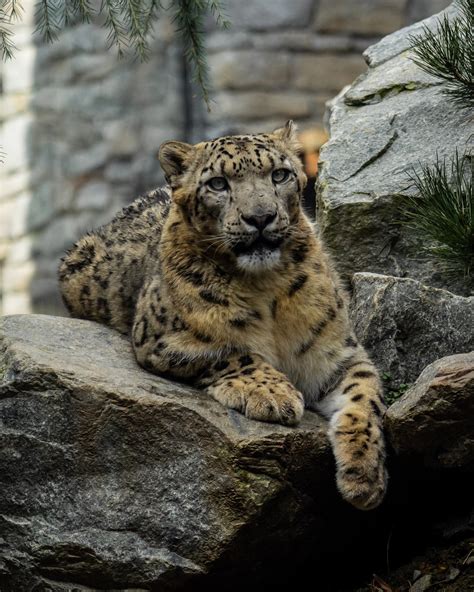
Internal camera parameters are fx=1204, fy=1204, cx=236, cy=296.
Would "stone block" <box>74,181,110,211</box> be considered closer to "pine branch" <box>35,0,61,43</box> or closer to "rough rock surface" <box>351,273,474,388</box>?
"pine branch" <box>35,0,61,43</box>

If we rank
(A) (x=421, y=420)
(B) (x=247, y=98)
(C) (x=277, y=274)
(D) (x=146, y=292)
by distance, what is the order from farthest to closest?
(B) (x=247, y=98) < (D) (x=146, y=292) < (C) (x=277, y=274) < (A) (x=421, y=420)

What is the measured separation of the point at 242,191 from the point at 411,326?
1.13 m

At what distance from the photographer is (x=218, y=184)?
5.70 meters

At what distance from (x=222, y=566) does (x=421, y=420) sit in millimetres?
1023

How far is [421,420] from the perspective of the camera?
4.84 meters

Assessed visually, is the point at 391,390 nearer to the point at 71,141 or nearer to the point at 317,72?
the point at 317,72

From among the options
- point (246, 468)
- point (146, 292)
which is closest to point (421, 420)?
point (246, 468)

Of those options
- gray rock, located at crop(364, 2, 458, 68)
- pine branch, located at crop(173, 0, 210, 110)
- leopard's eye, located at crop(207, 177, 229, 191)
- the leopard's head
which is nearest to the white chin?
the leopard's head

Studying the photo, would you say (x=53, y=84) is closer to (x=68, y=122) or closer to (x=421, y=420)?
(x=68, y=122)

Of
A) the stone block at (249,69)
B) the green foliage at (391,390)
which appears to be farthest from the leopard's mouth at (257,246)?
the stone block at (249,69)

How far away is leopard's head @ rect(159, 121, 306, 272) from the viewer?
18.0 ft

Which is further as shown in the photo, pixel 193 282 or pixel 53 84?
pixel 53 84

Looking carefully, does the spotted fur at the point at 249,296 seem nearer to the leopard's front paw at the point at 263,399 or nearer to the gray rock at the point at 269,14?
the leopard's front paw at the point at 263,399

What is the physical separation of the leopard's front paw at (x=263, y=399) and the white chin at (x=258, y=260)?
0.53 m
